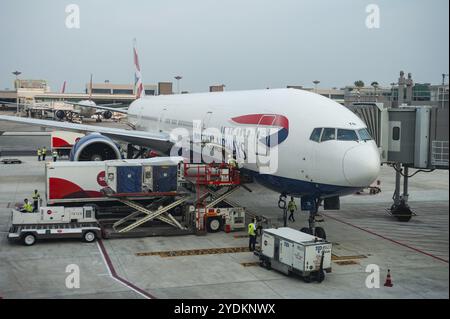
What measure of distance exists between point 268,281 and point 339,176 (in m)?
4.47

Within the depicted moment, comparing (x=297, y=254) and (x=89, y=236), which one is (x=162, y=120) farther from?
(x=297, y=254)

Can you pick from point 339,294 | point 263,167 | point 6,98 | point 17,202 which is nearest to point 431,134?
point 263,167

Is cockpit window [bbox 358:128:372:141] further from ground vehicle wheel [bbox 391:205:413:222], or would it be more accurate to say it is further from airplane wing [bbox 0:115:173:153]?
airplane wing [bbox 0:115:173:153]

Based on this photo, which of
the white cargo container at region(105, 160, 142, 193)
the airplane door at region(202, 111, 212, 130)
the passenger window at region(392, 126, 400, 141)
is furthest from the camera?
the airplane door at region(202, 111, 212, 130)

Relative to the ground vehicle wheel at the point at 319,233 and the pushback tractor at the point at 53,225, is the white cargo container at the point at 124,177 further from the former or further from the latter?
the ground vehicle wheel at the point at 319,233

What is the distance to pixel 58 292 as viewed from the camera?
14.6 metres

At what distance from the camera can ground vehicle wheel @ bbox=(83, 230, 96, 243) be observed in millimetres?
20234

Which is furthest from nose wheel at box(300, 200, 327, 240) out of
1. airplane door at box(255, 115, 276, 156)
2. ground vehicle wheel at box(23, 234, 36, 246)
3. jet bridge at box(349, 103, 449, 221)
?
ground vehicle wheel at box(23, 234, 36, 246)

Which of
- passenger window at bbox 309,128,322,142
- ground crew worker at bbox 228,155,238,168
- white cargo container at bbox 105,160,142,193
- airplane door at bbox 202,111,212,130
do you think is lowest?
white cargo container at bbox 105,160,142,193

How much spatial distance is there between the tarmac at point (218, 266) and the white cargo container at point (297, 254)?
323 millimetres

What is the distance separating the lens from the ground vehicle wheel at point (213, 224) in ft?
73.6

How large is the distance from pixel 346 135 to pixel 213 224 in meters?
7.09

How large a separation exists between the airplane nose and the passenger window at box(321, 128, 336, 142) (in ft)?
2.86

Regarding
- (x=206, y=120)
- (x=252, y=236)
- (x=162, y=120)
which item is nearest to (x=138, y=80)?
(x=162, y=120)
